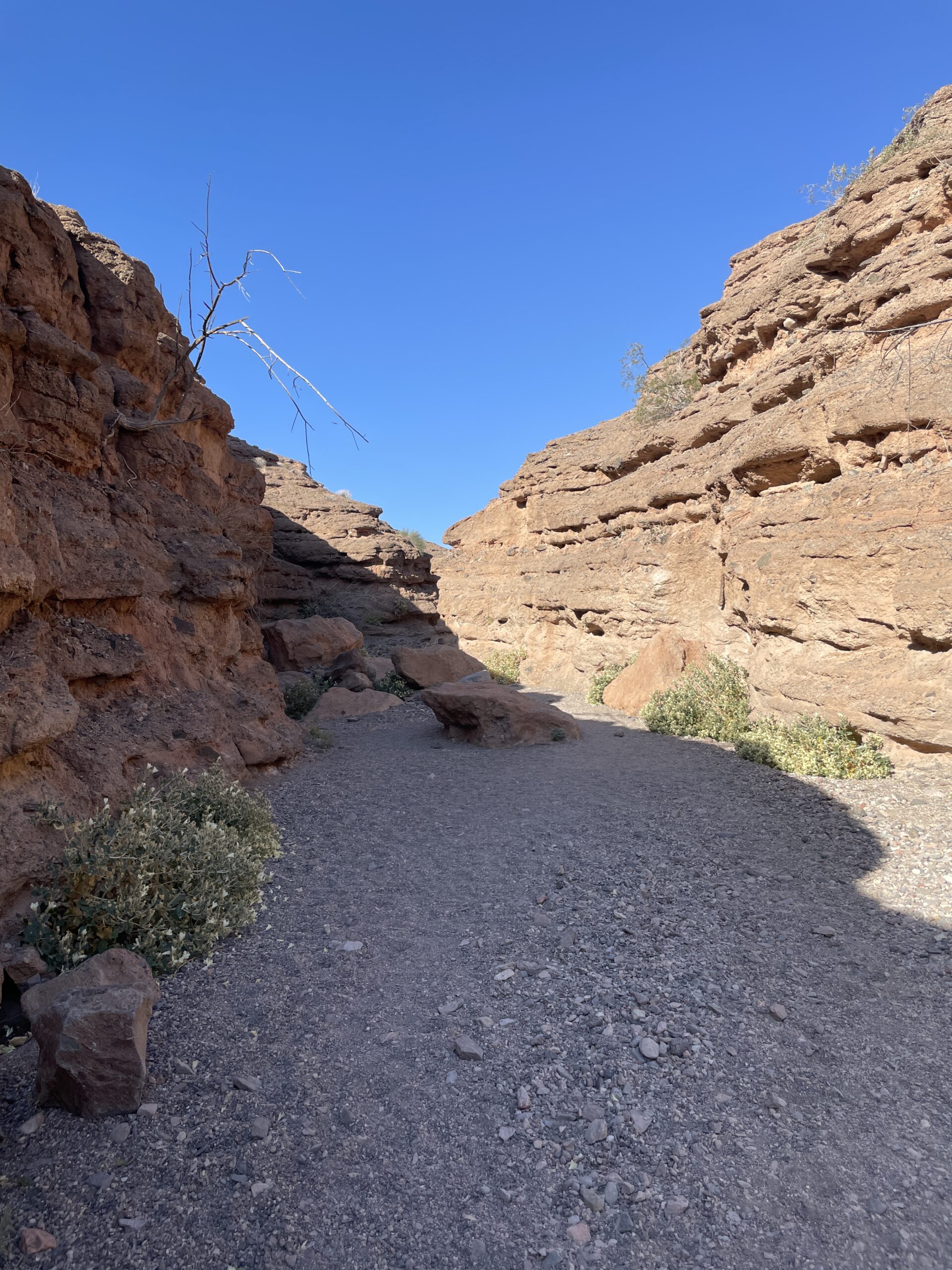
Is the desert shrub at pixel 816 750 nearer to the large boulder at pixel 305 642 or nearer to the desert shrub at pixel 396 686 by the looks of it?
the desert shrub at pixel 396 686

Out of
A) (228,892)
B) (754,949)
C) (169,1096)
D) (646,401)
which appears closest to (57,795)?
(228,892)

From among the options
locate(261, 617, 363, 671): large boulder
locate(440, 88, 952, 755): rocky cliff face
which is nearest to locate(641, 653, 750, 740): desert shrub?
locate(440, 88, 952, 755): rocky cliff face

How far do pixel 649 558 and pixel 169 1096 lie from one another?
12.6m

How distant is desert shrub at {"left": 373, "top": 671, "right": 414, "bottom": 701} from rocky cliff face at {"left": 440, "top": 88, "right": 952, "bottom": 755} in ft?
15.0

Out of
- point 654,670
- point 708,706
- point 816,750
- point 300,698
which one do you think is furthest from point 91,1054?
point 654,670

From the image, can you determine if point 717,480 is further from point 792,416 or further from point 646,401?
point 646,401

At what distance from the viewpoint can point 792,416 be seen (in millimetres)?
9438

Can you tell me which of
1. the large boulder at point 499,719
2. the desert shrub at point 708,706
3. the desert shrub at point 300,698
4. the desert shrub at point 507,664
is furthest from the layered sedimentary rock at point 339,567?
the desert shrub at point 708,706

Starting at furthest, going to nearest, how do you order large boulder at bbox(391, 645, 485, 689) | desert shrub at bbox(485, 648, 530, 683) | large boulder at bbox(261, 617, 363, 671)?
desert shrub at bbox(485, 648, 530, 683), large boulder at bbox(261, 617, 363, 671), large boulder at bbox(391, 645, 485, 689)

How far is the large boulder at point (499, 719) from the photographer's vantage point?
9.93 metres

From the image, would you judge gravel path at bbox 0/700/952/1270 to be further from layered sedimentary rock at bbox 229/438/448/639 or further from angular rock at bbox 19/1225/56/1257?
layered sedimentary rock at bbox 229/438/448/639

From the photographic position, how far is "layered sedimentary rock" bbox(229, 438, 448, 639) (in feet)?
62.4

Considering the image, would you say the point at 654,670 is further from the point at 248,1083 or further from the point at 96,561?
the point at 248,1083

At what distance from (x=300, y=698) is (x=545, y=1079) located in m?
10.0
